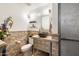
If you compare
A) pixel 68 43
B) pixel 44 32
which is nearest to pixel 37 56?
pixel 44 32

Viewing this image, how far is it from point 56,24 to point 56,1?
0.28 meters

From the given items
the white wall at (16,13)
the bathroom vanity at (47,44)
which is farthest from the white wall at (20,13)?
the bathroom vanity at (47,44)

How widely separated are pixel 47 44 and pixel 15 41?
1.25 feet

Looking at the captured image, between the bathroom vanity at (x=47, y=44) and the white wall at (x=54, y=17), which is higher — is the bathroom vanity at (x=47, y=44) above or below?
below

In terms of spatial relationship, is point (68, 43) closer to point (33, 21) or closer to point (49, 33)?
point (49, 33)

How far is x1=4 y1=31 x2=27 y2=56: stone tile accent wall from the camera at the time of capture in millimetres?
1336

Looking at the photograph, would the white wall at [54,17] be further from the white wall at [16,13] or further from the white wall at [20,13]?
the white wall at [16,13]

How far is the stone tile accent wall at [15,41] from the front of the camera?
1336 millimetres

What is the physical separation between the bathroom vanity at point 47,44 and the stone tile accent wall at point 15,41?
0.43ft

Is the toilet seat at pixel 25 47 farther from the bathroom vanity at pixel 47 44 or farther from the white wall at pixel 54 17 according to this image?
the white wall at pixel 54 17

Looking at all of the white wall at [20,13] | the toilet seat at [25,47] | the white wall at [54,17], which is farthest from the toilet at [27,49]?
the white wall at [54,17]

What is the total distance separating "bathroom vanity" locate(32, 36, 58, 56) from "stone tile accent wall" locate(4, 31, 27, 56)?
0.43ft

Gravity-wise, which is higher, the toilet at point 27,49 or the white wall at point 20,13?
the white wall at point 20,13

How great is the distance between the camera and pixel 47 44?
1357 millimetres
